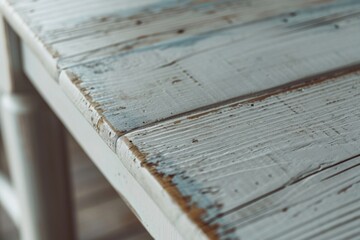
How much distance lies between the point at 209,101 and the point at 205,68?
54 mm

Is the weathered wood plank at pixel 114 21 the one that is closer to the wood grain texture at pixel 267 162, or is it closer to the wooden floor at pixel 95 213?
the wood grain texture at pixel 267 162

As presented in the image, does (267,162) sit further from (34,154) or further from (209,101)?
(34,154)

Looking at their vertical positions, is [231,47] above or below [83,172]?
below

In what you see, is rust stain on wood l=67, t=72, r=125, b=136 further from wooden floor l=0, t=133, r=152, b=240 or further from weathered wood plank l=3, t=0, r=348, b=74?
wooden floor l=0, t=133, r=152, b=240

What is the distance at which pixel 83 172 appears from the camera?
4.58ft

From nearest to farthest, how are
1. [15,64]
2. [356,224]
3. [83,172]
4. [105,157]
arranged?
[356,224]
[105,157]
[15,64]
[83,172]

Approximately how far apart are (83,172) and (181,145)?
100 cm

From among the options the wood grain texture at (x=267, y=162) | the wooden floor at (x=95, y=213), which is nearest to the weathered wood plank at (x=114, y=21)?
the wood grain texture at (x=267, y=162)

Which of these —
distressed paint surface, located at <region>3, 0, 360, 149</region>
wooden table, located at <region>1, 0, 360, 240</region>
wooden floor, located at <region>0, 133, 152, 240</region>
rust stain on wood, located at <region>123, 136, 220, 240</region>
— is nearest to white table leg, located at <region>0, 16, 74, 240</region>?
wooden table, located at <region>1, 0, 360, 240</region>

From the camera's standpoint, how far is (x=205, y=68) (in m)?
0.51

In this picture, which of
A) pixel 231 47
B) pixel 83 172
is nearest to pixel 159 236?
pixel 231 47

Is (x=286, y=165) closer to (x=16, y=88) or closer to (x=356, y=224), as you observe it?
(x=356, y=224)

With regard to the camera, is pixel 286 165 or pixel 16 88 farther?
pixel 16 88

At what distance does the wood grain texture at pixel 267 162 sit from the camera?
A: 36 cm
